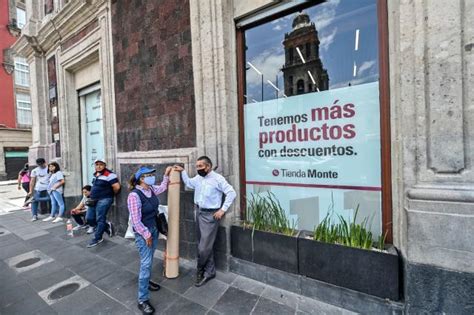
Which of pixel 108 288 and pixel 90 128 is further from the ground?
pixel 90 128

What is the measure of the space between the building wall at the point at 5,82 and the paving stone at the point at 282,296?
2612 cm

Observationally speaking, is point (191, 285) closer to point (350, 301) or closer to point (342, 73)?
point (350, 301)

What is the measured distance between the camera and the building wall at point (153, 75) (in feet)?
12.6

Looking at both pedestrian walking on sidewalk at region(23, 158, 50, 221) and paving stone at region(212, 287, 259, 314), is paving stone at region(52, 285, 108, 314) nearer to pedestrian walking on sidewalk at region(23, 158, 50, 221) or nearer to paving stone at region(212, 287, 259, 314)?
paving stone at region(212, 287, 259, 314)

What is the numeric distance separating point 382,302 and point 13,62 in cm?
2961

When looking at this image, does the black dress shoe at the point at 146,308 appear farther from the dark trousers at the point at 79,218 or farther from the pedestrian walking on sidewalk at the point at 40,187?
the pedestrian walking on sidewalk at the point at 40,187

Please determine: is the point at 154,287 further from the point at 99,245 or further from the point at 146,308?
the point at 99,245

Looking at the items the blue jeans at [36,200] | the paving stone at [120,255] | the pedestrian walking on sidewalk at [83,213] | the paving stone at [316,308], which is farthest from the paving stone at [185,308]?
the blue jeans at [36,200]

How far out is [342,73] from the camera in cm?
294

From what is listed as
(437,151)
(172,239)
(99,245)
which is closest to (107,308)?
(172,239)

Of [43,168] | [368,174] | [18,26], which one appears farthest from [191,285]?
[18,26]

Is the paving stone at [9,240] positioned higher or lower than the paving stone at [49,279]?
lower

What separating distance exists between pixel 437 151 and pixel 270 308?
2.33 m

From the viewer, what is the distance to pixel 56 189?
6449 millimetres
